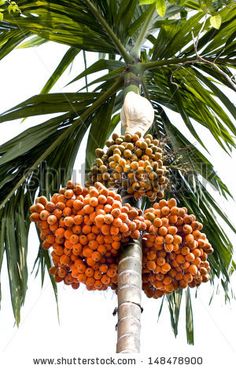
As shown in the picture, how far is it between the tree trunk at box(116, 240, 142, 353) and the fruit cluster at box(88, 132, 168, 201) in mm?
369

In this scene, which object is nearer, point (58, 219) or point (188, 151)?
point (58, 219)

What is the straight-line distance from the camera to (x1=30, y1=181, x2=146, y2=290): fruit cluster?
8.24 ft

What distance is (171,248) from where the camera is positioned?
2.58 meters

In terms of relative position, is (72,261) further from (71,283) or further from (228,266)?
(228,266)

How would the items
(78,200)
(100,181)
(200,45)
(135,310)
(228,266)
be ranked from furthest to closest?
(200,45)
(228,266)
(100,181)
(78,200)
(135,310)

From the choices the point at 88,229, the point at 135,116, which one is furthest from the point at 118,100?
the point at 88,229

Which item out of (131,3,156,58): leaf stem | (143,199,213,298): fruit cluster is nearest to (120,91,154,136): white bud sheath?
(143,199,213,298): fruit cluster

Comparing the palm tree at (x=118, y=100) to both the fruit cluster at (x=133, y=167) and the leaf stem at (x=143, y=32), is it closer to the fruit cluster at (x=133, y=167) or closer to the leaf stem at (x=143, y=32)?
the leaf stem at (x=143, y=32)

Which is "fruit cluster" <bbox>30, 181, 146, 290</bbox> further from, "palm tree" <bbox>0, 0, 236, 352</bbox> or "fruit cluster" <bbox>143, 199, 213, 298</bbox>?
"palm tree" <bbox>0, 0, 236, 352</bbox>

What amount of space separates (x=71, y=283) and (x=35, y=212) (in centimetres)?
35

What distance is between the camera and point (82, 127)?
386 cm

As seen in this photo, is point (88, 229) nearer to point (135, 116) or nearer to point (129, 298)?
point (129, 298)

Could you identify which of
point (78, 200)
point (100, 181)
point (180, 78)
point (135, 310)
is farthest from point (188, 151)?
point (135, 310)

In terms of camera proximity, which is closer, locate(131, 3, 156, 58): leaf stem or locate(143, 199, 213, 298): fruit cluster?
locate(143, 199, 213, 298): fruit cluster
